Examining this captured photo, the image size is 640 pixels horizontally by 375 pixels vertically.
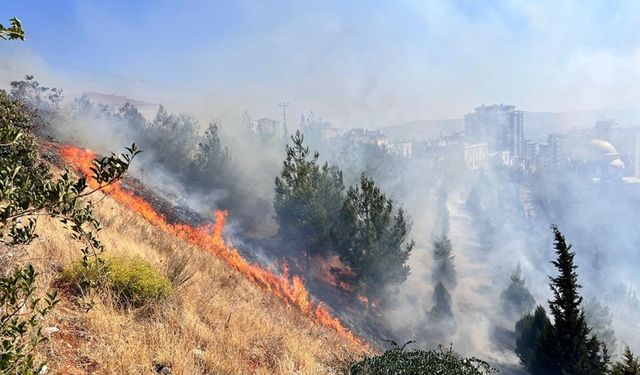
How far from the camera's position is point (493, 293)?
45375 millimetres

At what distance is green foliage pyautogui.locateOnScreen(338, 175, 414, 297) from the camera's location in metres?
28.6

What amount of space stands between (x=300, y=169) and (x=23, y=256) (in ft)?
79.8

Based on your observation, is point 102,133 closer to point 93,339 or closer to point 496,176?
point 93,339

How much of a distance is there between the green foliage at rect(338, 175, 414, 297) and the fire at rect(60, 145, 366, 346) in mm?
4401

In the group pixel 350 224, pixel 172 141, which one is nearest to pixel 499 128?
pixel 172 141

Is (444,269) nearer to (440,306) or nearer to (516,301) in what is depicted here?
(516,301)

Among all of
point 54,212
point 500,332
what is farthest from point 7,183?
point 500,332

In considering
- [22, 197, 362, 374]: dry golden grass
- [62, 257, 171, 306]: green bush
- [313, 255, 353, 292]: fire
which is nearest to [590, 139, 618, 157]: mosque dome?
[313, 255, 353, 292]: fire

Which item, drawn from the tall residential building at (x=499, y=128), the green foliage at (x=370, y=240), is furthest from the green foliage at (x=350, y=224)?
the tall residential building at (x=499, y=128)

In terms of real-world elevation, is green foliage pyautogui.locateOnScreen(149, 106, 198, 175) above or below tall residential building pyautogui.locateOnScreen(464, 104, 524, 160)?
below

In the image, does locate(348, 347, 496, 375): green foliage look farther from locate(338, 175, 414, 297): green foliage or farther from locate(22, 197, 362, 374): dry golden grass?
locate(338, 175, 414, 297): green foliage

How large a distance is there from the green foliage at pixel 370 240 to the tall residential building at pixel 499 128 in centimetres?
12791

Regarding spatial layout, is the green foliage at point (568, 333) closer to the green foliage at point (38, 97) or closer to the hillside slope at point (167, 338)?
the hillside slope at point (167, 338)

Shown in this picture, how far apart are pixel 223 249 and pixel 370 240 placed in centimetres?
1007
